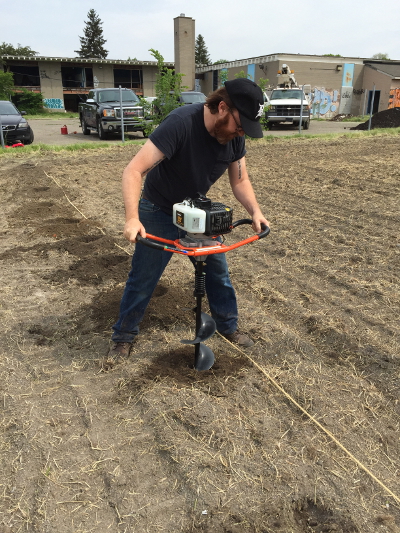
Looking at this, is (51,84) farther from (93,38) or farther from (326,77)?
(93,38)

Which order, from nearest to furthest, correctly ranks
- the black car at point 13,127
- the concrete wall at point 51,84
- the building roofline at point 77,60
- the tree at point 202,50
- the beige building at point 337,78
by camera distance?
the black car at point 13,127 → the beige building at point 337,78 → the building roofline at point 77,60 → the concrete wall at point 51,84 → the tree at point 202,50

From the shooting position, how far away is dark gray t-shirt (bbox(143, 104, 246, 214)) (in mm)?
2768

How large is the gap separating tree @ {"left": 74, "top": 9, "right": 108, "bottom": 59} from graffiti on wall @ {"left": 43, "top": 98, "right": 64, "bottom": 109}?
36464mm

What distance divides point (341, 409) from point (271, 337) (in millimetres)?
953

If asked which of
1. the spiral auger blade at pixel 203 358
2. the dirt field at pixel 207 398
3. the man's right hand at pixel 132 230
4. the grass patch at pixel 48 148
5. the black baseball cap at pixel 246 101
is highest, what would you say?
the black baseball cap at pixel 246 101

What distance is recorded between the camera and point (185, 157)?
2904 mm

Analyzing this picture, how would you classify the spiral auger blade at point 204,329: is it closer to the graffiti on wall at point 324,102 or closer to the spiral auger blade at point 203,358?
the spiral auger blade at point 203,358

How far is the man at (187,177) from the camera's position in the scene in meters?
2.67

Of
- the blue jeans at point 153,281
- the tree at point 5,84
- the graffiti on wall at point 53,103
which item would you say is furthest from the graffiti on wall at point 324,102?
the blue jeans at point 153,281

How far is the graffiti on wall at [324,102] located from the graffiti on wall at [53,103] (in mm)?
21686

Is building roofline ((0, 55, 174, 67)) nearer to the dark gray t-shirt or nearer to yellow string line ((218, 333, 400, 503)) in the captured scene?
the dark gray t-shirt

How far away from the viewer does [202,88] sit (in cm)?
4888

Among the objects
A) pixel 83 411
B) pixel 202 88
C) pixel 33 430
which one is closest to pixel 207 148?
pixel 83 411

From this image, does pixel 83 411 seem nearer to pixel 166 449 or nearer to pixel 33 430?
pixel 33 430
